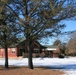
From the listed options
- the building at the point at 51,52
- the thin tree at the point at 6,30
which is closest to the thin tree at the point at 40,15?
the thin tree at the point at 6,30

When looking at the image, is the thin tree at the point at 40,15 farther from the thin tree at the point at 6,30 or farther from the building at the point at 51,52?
the building at the point at 51,52

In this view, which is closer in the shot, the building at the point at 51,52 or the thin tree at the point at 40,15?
the thin tree at the point at 40,15

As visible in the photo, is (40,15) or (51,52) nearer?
(40,15)

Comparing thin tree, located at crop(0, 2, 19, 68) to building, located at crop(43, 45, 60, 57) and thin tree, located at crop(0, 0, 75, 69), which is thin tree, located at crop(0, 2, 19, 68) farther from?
building, located at crop(43, 45, 60, 57)

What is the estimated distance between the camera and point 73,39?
82.5 m

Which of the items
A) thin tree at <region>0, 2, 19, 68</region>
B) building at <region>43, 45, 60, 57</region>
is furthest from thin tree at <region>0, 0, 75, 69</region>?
building at <region>43, 45, 60, 57</region>

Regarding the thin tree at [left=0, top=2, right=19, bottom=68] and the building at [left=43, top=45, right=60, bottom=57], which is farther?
the building at [left=43, top=45, right=60, bottom=57]

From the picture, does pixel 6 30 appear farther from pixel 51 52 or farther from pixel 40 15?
pixel 51 52

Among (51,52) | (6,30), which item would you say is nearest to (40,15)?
(6,30)

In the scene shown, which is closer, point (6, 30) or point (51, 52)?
point (6, 30)

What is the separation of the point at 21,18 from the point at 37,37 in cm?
233

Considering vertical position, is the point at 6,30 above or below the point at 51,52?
above

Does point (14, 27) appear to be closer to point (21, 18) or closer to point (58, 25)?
point (21, 18)

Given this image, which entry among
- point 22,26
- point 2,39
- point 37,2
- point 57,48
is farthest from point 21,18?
point 57,48
